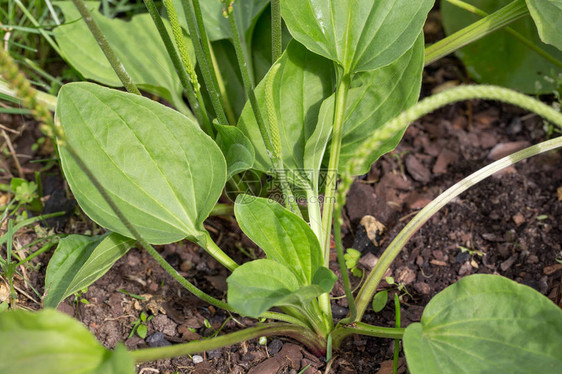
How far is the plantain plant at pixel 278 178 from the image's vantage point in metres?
1.26

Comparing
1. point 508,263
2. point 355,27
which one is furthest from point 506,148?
point 355,27

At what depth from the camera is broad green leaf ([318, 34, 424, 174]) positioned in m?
1.73

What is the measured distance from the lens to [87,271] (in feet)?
5.04

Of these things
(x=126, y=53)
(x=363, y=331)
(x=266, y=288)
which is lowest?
(x=363, y=331)

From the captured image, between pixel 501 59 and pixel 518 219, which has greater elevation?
pixel 501 59

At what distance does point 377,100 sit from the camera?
1.82m

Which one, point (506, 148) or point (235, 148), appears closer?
point (235, 148)

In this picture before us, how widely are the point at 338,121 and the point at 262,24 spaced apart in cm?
70

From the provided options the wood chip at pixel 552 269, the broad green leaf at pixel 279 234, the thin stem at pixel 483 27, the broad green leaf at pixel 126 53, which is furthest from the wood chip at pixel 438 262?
the broad green leaf at pixel 126 53

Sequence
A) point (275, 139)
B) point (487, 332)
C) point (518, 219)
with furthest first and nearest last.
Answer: point (518, 219) < point (275, 139) < point (487, 332)

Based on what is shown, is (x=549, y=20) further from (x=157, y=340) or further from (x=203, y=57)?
(x=157, y=340)

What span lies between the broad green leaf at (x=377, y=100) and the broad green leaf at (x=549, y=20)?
0.35 m

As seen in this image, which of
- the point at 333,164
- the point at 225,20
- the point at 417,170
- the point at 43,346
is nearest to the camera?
the point at 43,346

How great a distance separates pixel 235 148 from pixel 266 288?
0.47m
